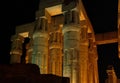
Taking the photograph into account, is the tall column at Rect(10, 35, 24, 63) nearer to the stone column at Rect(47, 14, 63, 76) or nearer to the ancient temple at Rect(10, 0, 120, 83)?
the ancient temple at Rect(10, 0, 120, 83)

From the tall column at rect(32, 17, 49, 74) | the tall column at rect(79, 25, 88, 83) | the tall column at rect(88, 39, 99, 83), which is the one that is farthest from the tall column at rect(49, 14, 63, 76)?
the tall column at rect(88, 39, 99, 83)

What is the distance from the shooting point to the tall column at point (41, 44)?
91.1ft

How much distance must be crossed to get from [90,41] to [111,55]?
16.7 m

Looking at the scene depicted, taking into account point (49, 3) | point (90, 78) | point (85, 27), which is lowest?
point (90, 78)

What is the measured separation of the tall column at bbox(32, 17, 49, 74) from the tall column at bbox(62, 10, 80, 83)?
2.95 metres

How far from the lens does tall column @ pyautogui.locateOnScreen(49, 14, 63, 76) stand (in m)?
29.0

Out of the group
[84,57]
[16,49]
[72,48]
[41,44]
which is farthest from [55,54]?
[16,49]

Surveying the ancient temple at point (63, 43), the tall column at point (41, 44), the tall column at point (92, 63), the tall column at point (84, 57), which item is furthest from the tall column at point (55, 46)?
the tall column at point (92, 63)

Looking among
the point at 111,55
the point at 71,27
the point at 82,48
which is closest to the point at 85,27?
the point at 82,48

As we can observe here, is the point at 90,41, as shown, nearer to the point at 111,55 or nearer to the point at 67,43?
the point at 67,43

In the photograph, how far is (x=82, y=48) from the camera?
95.3 ft

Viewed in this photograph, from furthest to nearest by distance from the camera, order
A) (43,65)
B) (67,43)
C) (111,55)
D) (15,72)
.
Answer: (111,55)
(43,65)
(67,43)
(15,72)

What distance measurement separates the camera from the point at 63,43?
27.7m

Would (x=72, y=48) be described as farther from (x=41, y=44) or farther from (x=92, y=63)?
(x=92, y=63)
